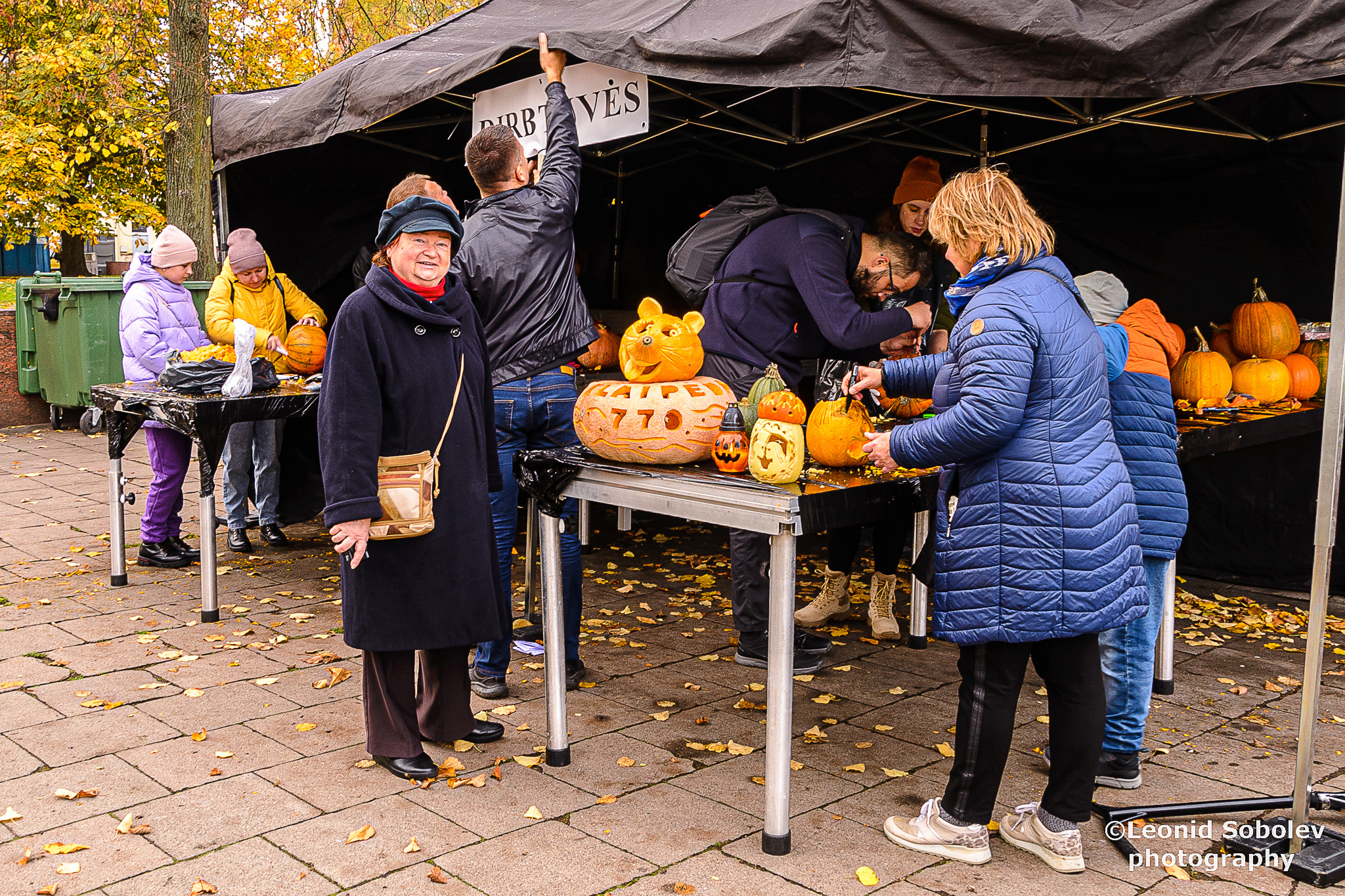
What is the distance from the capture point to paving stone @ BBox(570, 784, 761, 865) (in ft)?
10.5

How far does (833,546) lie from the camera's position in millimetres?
5500

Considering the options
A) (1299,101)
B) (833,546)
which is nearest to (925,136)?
(1299,101)

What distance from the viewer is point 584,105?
5363 mm

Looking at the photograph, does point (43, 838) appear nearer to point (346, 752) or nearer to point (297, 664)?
point (346, 752)

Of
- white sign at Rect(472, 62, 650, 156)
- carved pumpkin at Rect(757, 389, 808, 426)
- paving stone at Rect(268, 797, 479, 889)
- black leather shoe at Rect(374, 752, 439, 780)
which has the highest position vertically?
white sign at Rect(472, 62, 650, 156)

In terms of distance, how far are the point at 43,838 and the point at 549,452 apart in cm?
185

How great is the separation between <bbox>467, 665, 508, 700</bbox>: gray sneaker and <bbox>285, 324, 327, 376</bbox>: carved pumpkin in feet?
9.56

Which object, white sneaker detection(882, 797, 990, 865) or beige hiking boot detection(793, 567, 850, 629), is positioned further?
beige hiking boot detection(793, 567, 850, 629)

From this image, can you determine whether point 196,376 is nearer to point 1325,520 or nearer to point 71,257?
point 1325,520

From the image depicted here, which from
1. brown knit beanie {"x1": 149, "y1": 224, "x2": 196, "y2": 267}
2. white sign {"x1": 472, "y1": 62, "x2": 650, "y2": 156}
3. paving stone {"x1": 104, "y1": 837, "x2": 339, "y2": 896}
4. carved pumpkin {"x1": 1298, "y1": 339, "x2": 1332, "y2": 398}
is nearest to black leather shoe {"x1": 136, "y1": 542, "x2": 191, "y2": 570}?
brown knit beanie {"x1": 149, "y1": 224, "x2": 196, "y2": 267}

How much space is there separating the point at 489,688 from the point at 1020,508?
2352mm

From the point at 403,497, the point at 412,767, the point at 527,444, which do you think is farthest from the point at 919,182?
the point at 412,767

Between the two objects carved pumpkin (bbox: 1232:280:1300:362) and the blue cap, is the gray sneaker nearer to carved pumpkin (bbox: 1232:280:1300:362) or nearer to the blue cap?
the blue cap

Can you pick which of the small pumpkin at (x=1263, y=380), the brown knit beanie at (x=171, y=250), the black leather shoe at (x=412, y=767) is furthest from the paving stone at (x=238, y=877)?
the small pumpkin at (x=1263, y=380)
